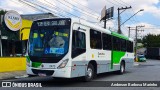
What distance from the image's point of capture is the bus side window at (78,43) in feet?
45.2

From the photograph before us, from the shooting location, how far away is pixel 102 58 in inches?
690

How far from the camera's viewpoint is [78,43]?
1423 cm

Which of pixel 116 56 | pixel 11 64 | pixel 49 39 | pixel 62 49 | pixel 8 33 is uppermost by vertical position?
pixel 8 33

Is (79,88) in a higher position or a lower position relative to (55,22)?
lower

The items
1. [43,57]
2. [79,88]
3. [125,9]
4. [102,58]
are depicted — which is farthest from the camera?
[125,9]

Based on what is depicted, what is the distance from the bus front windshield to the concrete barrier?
7654mm

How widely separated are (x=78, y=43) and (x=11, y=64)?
936 cm

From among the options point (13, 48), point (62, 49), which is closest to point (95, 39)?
point (62, 49)

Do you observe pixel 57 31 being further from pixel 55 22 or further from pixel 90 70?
pixel 90 70

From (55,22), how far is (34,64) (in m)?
2.12

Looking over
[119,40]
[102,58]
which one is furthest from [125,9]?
[102,58]

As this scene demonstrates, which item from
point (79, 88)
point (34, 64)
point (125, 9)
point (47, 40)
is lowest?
point (79, 88)

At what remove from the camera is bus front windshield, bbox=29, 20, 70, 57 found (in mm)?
13438

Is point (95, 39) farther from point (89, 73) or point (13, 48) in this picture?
point (13, 48)
